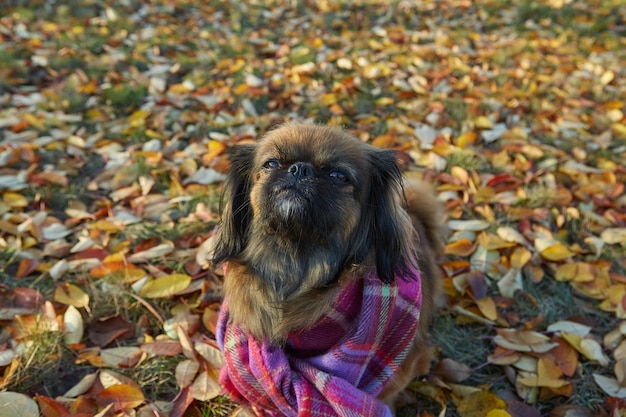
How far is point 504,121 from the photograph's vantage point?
412 centimetres

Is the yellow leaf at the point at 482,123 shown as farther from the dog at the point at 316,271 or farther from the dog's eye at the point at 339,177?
the dog's eye at the point at 339,177

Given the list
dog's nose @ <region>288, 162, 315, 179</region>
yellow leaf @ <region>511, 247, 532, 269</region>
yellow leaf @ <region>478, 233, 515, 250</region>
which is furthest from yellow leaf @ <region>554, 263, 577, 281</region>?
Result: dog's nose @ <region>288, 162, 315, 179</region>

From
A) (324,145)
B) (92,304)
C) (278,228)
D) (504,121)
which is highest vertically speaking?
(324,145)

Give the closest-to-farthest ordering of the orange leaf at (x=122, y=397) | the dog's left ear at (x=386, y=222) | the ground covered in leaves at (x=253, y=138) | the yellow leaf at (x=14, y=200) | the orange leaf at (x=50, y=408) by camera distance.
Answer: the dog's left ear at (x=386, y=222)
the orange leaf at (x=50, y=408)
the orange leaf at (x=122, y=397)
the ground covered in leaves at (x=253, y=138)
the yellow leaf at (x=14, y=200)

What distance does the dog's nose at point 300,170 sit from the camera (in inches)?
68.8

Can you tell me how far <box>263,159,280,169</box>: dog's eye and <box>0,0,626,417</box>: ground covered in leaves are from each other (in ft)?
3.02

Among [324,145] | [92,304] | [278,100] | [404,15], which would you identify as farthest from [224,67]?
[324,145]

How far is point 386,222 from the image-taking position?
188 cm

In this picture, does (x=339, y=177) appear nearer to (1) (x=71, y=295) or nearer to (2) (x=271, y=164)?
(2) (x=271, y=164)

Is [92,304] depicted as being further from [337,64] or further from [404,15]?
[404,15]

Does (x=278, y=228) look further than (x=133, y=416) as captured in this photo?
No

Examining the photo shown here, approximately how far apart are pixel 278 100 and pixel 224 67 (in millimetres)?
1010

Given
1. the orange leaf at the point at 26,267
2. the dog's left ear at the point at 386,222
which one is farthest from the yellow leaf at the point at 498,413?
the orange leaf at the point at 26,267

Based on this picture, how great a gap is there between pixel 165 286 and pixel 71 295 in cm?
47
